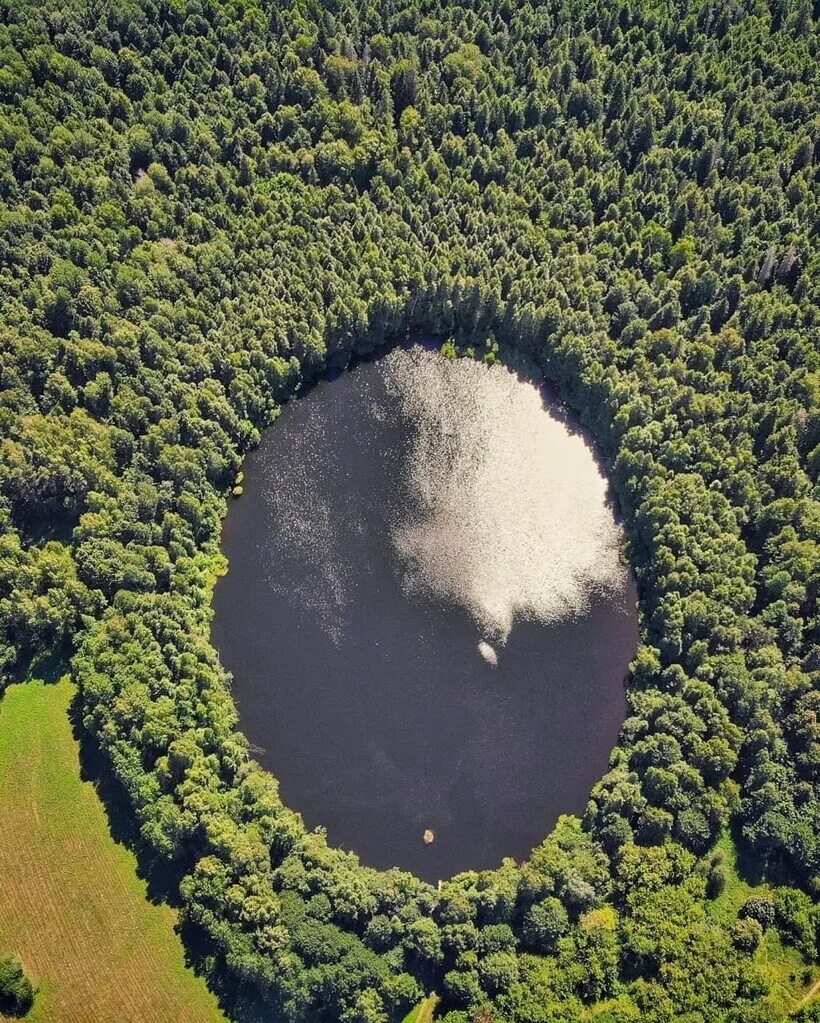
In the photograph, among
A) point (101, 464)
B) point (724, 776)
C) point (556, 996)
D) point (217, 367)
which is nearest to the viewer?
point (556, 996)

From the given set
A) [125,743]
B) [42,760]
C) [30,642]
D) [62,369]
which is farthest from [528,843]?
[62,369]

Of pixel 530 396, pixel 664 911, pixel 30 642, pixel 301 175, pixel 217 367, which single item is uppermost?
pixel 301 175

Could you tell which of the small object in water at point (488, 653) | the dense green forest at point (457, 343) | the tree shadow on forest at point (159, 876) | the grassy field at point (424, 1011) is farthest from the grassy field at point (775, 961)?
the tree shadow on forest at point (159, 876)

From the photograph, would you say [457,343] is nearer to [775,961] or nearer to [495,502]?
[495,502]

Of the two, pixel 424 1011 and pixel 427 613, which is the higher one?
pixel 427 613

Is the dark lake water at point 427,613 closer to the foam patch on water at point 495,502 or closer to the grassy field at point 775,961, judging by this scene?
the foam patch on water at point 495,502

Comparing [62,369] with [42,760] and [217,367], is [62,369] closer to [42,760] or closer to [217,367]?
[217,367]

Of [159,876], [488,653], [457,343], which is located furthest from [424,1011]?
[457,343]
